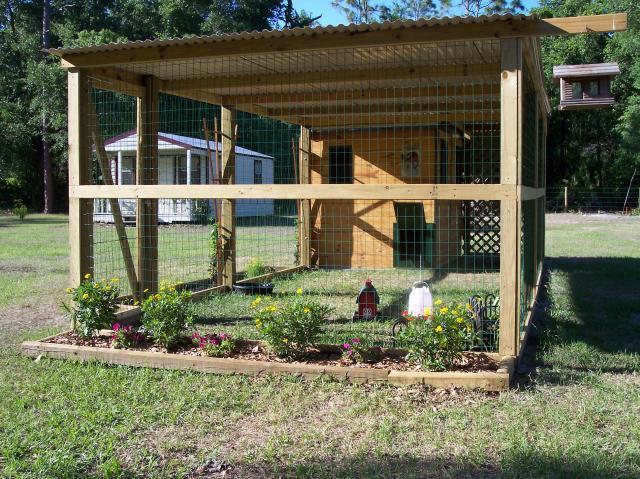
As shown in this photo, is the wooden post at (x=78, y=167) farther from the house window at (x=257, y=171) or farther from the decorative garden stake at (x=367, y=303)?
the house window at (x=257, y=171)

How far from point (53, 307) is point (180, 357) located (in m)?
3.50

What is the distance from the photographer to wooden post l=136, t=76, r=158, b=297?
24.8 feet

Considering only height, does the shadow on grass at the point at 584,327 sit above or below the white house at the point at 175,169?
below

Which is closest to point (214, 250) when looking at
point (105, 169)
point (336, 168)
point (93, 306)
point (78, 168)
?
point (105, 169)

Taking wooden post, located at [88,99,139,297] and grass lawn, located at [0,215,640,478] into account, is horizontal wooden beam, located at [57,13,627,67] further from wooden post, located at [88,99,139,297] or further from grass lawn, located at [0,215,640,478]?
grass lawn, located at [0,215,640,478]

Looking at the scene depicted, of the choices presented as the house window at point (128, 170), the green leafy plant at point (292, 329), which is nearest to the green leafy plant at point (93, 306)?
the green leafy plant at point (292, 329)

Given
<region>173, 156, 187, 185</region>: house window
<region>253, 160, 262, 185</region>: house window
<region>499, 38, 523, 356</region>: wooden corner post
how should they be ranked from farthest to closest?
<region>253, 160, 262, 185</region>: house window → <region>173, 156, 187, 185</region>: house window → <region>499, 38, 523, 356</region>: wooden corner post

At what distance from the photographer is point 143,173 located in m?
7.68

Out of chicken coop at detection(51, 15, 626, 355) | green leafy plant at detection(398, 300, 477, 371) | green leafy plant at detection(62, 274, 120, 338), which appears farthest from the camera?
green leafy plant at detection(62, 274, 120, 338)

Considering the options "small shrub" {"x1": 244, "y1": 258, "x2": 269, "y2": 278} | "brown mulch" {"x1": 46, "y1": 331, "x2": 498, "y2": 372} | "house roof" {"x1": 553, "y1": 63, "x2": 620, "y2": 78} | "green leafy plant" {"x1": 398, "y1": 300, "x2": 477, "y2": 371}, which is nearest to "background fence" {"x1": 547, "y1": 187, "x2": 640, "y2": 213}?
"small shrub" {"x1": 244, "y1": 258, "x2": 269, "y2": 278}

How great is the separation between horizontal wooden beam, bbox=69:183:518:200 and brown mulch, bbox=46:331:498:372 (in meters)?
1.27

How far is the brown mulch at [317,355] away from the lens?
509 cm

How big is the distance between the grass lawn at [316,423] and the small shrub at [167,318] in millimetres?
427

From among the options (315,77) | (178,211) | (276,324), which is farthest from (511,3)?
(276,324)
